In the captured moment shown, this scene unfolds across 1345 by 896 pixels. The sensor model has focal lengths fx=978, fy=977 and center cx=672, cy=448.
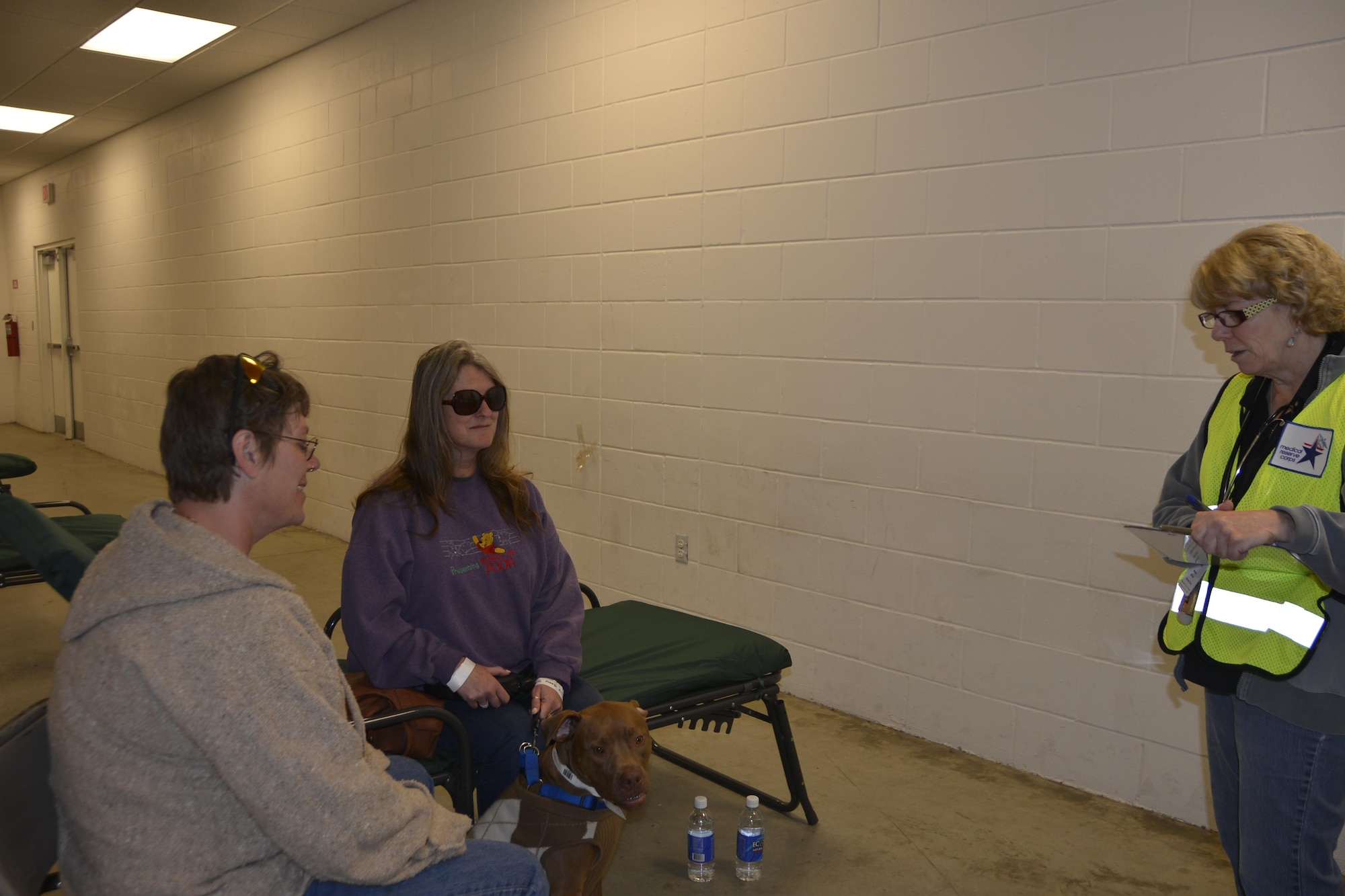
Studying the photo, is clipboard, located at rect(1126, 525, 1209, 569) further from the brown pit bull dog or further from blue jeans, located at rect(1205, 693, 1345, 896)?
the brown pit bull dog

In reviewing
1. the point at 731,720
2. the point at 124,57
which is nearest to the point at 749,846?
the point at 731,720

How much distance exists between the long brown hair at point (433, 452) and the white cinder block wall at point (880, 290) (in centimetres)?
150

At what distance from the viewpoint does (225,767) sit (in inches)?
45.8

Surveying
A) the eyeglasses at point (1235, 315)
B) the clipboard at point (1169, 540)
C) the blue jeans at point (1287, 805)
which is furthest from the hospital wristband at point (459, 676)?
the eyeglasses at point (1235, 315)

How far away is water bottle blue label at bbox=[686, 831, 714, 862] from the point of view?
2.42 m

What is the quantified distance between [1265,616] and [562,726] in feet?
4.16

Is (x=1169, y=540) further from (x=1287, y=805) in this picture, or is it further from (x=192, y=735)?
(x=192, y=735)

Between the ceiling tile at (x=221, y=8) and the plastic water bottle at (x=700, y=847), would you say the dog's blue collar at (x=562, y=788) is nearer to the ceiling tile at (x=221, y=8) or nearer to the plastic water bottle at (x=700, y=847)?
the plastic water bottle at (x=700, y=847)

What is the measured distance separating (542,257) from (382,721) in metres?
3.11

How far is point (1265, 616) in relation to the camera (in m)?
1.59

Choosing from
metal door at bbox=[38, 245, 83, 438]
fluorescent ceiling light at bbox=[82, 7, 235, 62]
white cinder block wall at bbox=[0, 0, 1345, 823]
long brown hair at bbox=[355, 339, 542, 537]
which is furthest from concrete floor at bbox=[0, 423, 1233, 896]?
metal door at bbox=[38, 245, 83, 438]

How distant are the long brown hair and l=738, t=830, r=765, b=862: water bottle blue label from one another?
948mm

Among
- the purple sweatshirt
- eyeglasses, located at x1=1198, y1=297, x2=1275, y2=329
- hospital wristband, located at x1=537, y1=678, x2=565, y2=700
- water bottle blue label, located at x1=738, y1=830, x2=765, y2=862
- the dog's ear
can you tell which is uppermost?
eyeglasses, located at x1=1198, y1=297, x2=1275, y2=329

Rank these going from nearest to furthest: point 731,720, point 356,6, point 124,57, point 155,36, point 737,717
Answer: point 731,720
point 737,717
point 356,6
point 155,36
point 124,57
